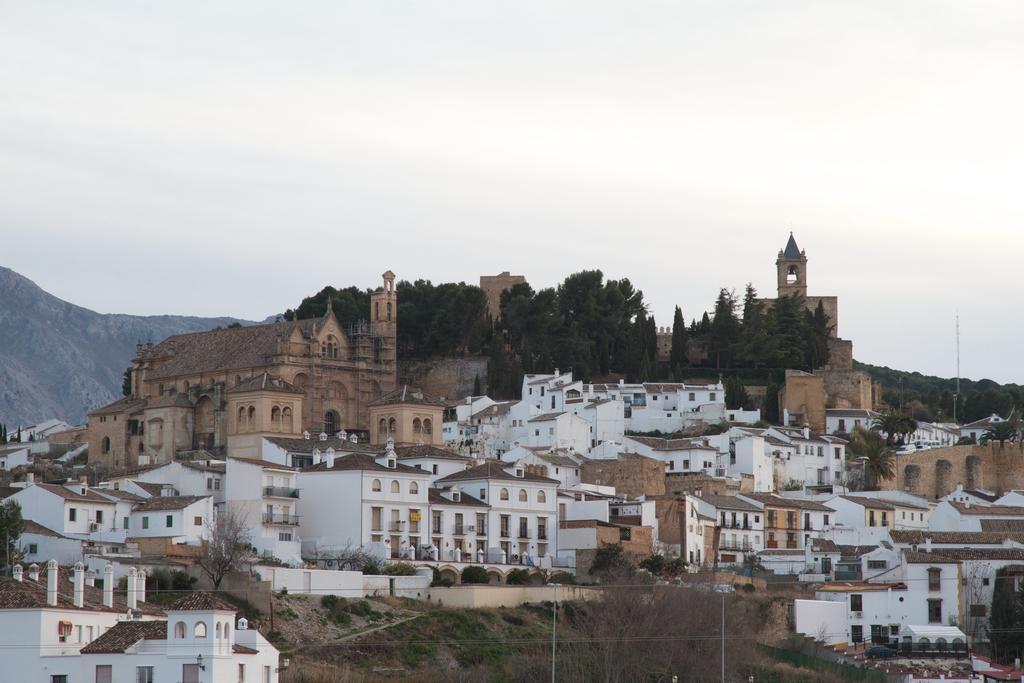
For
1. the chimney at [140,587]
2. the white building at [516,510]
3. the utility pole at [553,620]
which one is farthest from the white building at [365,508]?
the chimney at [140,587]

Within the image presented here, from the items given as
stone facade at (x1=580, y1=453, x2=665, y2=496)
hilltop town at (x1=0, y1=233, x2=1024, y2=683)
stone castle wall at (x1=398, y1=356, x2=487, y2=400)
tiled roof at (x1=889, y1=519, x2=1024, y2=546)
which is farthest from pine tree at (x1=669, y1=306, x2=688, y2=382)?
tiled roof at (x1=889, y1=519, x2=1024, y2=546)

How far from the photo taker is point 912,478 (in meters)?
92.0

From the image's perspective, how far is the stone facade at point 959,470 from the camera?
92000mm

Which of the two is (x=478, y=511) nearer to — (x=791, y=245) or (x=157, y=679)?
(x=157, y=679)

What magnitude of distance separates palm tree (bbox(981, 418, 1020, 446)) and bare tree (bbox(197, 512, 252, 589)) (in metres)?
42.8

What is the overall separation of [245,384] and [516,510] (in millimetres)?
19943

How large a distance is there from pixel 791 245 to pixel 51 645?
253ft

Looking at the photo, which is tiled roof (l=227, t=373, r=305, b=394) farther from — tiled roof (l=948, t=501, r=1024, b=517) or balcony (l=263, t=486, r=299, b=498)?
tiled roof (l=948, t=501, r=1024, b=517)

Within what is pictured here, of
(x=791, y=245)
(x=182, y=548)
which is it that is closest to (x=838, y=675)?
(x=182, y=548)

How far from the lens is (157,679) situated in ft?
156

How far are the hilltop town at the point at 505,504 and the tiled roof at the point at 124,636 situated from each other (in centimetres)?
10

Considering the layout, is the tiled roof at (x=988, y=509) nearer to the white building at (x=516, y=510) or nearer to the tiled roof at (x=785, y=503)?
the tiled roof at (x=785, y=503)

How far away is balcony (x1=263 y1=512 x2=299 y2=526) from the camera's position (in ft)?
217

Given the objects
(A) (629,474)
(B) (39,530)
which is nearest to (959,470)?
(A) (629,474)
